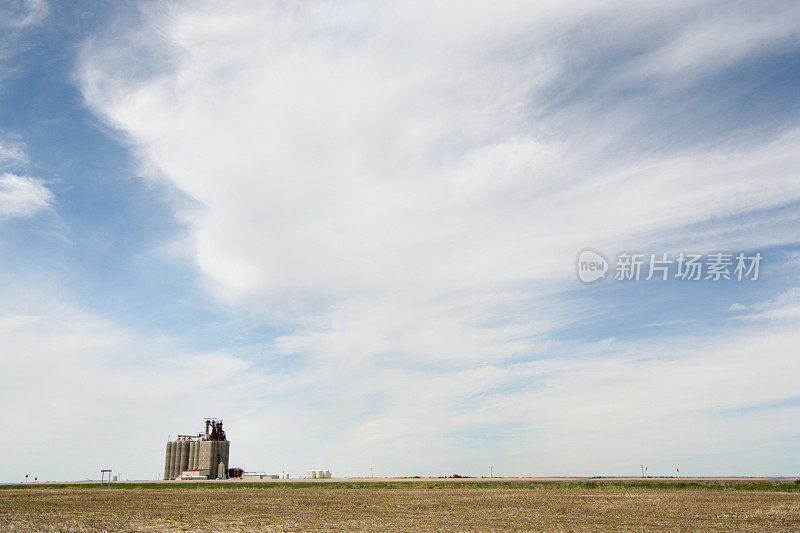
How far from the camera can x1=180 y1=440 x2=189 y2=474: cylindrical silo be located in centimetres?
15212

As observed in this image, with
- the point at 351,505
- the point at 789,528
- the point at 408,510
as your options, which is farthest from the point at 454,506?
the point at 789,528

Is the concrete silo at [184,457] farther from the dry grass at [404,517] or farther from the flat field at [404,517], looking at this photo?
the flat field at [404,517]

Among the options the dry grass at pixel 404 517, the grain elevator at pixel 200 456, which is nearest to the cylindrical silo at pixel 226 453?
the grain elevator at pixel 200 456

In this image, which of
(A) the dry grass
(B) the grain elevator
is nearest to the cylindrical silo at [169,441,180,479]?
(B) the grain elevator

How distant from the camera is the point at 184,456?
15350cm

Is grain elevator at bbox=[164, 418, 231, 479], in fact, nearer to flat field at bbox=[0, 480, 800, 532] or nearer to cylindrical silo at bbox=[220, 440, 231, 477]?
cylindrical silo at bbox=[220, 440, 231, 477]

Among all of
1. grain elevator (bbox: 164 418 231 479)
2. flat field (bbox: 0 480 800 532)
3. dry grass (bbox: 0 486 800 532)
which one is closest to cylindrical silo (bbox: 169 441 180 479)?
grain elevator (bbox: 164 418 231 479)

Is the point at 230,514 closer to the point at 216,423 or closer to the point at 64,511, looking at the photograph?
the point at 64,511

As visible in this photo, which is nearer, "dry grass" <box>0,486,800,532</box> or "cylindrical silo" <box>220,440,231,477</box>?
"dry grass" <box>0,486,800,532</box>

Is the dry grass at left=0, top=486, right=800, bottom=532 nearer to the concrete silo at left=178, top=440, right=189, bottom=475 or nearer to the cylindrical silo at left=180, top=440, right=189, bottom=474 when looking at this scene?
the cylindrical silo at left=180, top=440, right=189, bottom=474

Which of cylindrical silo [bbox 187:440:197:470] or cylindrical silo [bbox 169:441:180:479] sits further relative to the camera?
cylindrical silo [bbox 169:441:180:479]

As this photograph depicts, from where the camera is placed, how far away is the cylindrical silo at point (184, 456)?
152 meters

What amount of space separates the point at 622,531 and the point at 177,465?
485ft

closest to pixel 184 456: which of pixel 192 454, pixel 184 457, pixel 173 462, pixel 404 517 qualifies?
pixel 184 457
